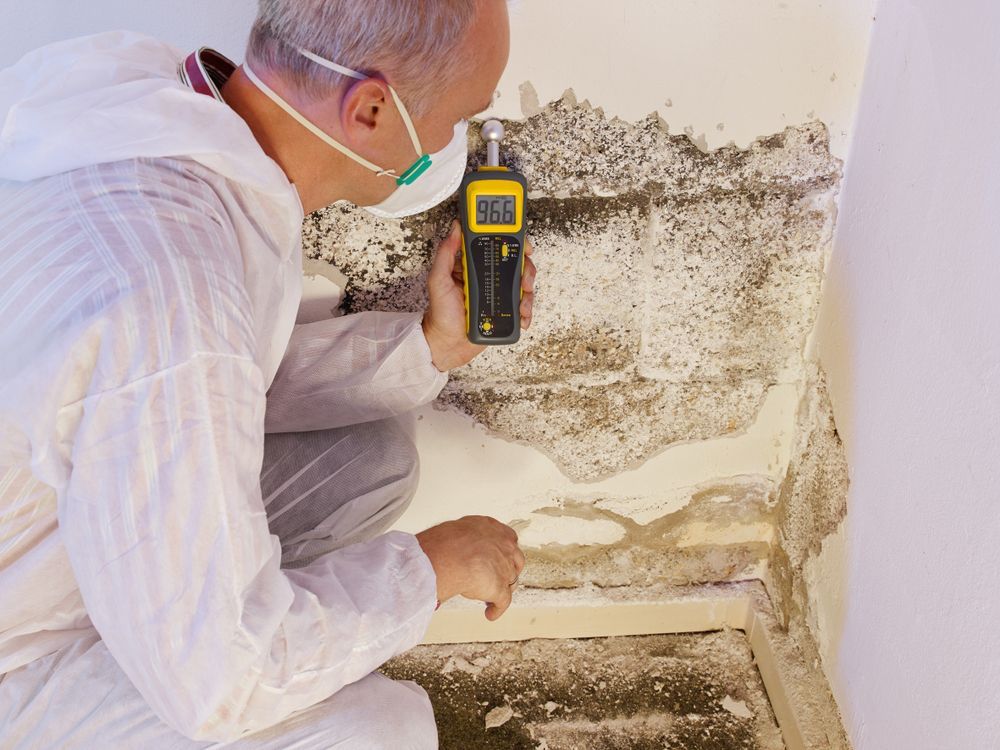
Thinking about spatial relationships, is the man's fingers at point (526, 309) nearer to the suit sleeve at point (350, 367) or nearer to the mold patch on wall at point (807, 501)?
the suit sleeve at point (350, 367)

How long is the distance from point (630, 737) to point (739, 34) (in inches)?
43.1

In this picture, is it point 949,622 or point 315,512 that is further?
point 315,512

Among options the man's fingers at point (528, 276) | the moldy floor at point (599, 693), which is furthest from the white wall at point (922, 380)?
the man's fingers at point (528, 276)

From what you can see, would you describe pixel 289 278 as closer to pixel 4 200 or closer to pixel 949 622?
pixel 4 200

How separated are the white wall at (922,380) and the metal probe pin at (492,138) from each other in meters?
0.50

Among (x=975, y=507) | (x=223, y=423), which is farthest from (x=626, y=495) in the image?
(x=223, y=423)

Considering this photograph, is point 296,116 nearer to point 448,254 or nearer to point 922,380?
point 448,254

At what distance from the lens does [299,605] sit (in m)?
0.94

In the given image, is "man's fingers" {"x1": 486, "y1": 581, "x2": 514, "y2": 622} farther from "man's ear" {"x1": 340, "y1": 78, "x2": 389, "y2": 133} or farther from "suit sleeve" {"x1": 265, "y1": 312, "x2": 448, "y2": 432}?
"man's ear" {"x1": 340, "y1": 78, "x2": 389, "y2": 133}

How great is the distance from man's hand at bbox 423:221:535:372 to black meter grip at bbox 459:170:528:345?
0.03 meters

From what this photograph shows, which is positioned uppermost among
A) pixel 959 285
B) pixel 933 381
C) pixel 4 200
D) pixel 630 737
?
pixel 4 200

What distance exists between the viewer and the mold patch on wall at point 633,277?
1300mm

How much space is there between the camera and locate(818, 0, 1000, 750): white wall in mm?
964

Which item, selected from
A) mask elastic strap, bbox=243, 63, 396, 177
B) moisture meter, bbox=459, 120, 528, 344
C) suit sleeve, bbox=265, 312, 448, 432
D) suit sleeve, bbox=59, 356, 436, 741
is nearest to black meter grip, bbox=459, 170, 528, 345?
moisture meter, bbox=459, 120, 528, 344
